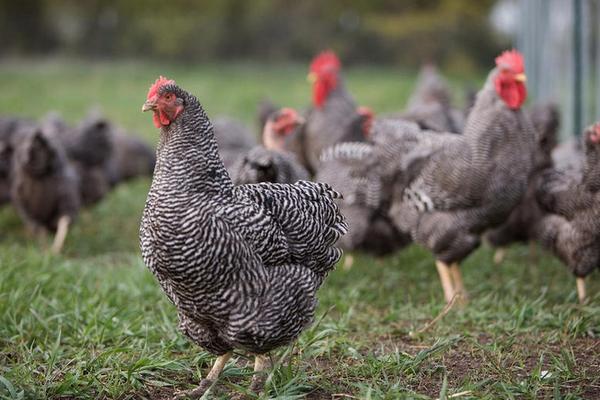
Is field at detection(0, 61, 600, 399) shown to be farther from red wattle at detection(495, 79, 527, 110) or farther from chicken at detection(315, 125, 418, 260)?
red wattle at detection(495, 79, 527, 110)

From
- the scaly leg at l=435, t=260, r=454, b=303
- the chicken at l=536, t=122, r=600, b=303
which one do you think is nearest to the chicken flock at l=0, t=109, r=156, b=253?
the scaly leg at l=435, t=260, r=454, b=303

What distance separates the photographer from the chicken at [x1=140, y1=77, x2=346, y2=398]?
351 cm

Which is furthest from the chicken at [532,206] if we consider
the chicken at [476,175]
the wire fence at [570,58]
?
the wire fence at [570,58]

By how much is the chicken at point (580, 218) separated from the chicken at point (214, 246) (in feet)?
7.91

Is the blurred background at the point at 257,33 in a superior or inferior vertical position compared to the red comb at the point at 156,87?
inferior

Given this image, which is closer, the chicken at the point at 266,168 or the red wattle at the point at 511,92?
the chicken at the point at 266,168

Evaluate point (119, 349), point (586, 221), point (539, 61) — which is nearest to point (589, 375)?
point (586, 221)

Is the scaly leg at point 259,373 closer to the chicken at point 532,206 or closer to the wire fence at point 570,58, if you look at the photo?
the chicken at point 532,206

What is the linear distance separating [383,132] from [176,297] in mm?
3366

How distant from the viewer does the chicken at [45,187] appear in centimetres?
733

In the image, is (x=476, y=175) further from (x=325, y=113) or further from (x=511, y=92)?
(x=325, y=113)

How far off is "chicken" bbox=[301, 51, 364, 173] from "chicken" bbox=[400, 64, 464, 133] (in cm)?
70

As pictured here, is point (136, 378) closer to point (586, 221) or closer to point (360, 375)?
point (360, 375)

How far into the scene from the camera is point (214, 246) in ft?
11.5
